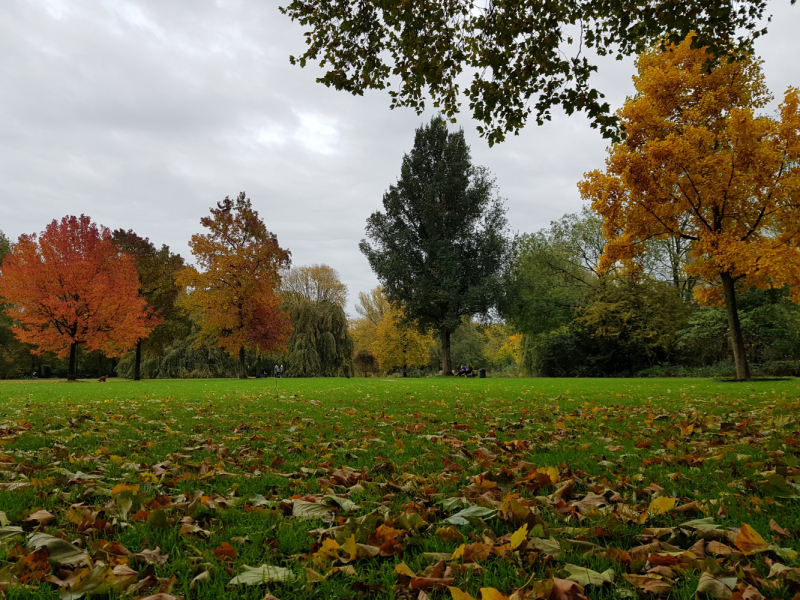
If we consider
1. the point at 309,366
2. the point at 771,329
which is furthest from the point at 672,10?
the point at 309,366

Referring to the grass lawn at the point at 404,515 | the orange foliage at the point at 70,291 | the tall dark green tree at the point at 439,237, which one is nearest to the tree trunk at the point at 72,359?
the orange foliage at the point at 70,291

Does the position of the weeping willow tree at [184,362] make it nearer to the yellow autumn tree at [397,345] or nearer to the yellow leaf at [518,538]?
the yellow autumn tree at [397,345]

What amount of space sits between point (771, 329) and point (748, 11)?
18.6 m

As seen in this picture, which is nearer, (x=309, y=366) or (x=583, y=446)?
(x=583, y=446)

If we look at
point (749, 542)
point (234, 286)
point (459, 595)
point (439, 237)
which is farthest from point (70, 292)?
point (749, 542)

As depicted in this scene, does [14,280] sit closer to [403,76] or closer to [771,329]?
[403,76]

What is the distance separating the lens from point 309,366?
28.7 meters

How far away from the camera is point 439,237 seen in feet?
88.9

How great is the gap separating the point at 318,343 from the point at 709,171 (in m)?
22.9

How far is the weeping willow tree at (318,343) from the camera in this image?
28.7m

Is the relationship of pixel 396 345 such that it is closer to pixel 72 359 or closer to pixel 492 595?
pixel 72 359

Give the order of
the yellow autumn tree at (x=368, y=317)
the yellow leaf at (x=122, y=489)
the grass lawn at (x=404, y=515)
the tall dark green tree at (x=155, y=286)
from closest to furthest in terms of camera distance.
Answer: the grass lawn at (x=404, y=515)
the yellow leaf at (x=122, y=489)
the tall dark green tree at (x=155, y=286)
the yellow autumn tree at (x=368, y=317)

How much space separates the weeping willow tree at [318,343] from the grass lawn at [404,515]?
24.4 m

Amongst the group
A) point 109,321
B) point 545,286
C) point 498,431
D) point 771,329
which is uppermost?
point 545,286
